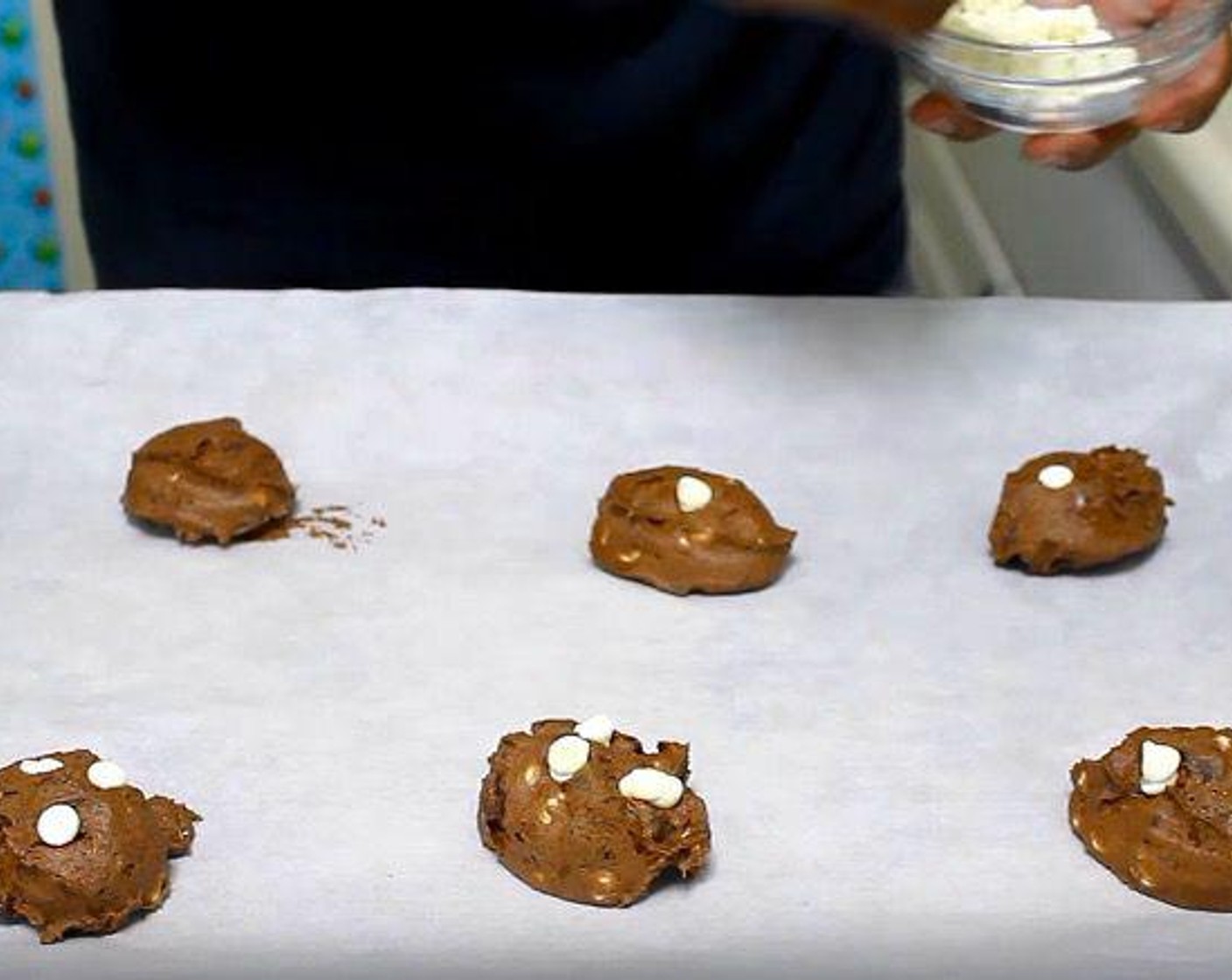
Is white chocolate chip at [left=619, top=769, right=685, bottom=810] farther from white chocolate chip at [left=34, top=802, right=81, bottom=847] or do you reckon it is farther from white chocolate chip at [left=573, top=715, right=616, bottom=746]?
white chocolate chip at [left=34, top=802, right=81, bottom=847]

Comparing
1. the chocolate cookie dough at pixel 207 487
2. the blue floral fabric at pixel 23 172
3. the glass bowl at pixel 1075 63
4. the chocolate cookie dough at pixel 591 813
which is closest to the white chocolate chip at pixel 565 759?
the chocolate cookie dough at pixel 591 813

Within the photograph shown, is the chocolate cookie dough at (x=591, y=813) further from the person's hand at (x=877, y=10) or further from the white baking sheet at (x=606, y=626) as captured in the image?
the person's hand at (x=877, y=10)

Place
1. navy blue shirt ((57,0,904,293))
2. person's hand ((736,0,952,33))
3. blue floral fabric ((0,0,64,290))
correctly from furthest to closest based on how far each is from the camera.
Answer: blue floral fabric ((0,0,64,290)), navy blue shirt ((57,0,904,293)), person's hand ((736,0,952,33))

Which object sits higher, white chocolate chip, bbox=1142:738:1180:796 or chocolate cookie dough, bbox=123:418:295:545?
white chocolate chip, bbox=1142:738:1180:796

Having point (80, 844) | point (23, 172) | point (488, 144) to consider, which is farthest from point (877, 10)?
point (23, 172)

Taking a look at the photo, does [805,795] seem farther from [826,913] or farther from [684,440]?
[684,440]

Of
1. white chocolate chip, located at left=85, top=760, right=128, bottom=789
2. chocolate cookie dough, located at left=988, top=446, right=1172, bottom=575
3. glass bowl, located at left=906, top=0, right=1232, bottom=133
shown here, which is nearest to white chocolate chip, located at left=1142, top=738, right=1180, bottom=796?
chocolate cookie dough, located at left=988, top=446, right=1172, bottom=575
